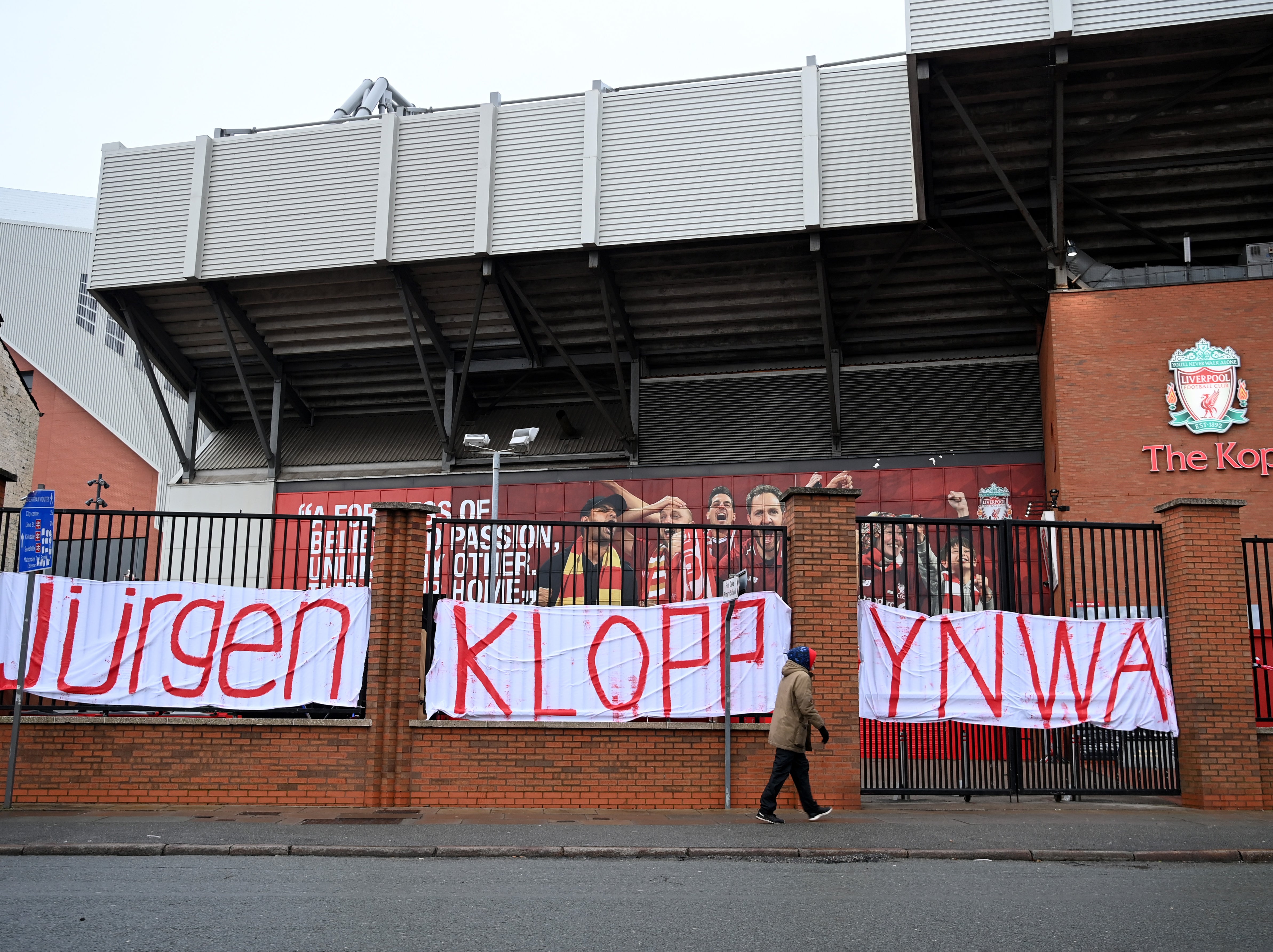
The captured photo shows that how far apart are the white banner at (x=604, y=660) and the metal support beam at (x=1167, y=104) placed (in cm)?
1344

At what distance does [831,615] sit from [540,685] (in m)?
3.30

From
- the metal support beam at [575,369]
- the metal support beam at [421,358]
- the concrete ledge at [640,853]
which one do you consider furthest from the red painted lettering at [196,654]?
the metal support beam at [421,358]

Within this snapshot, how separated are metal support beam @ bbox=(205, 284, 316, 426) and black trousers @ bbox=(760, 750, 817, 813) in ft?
68.3

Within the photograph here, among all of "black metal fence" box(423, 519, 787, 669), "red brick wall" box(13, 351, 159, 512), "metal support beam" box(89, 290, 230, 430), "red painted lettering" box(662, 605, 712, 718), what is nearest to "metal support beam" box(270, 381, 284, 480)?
"metal support beam" box(89, 290, 230, 430)

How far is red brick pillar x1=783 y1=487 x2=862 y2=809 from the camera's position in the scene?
471 inches

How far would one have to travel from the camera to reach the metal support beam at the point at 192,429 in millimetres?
30219

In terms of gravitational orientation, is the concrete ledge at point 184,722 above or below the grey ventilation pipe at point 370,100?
below

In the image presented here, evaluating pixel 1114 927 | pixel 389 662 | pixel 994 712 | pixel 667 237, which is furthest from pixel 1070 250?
pixel 1114 927

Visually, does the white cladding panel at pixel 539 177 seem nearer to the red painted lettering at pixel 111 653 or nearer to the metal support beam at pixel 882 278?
the metal support beam at pixel 882 278

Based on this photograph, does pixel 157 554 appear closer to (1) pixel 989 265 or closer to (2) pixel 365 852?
(2) pixel 365 852

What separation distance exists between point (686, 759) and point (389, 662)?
133 inches

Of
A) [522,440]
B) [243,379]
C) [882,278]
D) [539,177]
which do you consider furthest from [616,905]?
[243,379]

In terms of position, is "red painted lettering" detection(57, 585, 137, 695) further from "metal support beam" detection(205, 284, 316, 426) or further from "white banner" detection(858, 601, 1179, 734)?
"metal support beam" detection(205, 284, 316, 426)

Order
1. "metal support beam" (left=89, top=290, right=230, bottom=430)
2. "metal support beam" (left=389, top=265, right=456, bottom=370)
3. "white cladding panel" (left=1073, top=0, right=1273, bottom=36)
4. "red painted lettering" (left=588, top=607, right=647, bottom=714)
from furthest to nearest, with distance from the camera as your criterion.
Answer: "metal support beam" (left=89, top=290, right=230, bottom=430), "metal support beam" (left=389, top=265, right=456, bottom=370), "white cladding panel" (left=1073, top=0, right=1273, bottom=36), "red painted lettering" (left=588, top=607, right=647, bottom=714)
